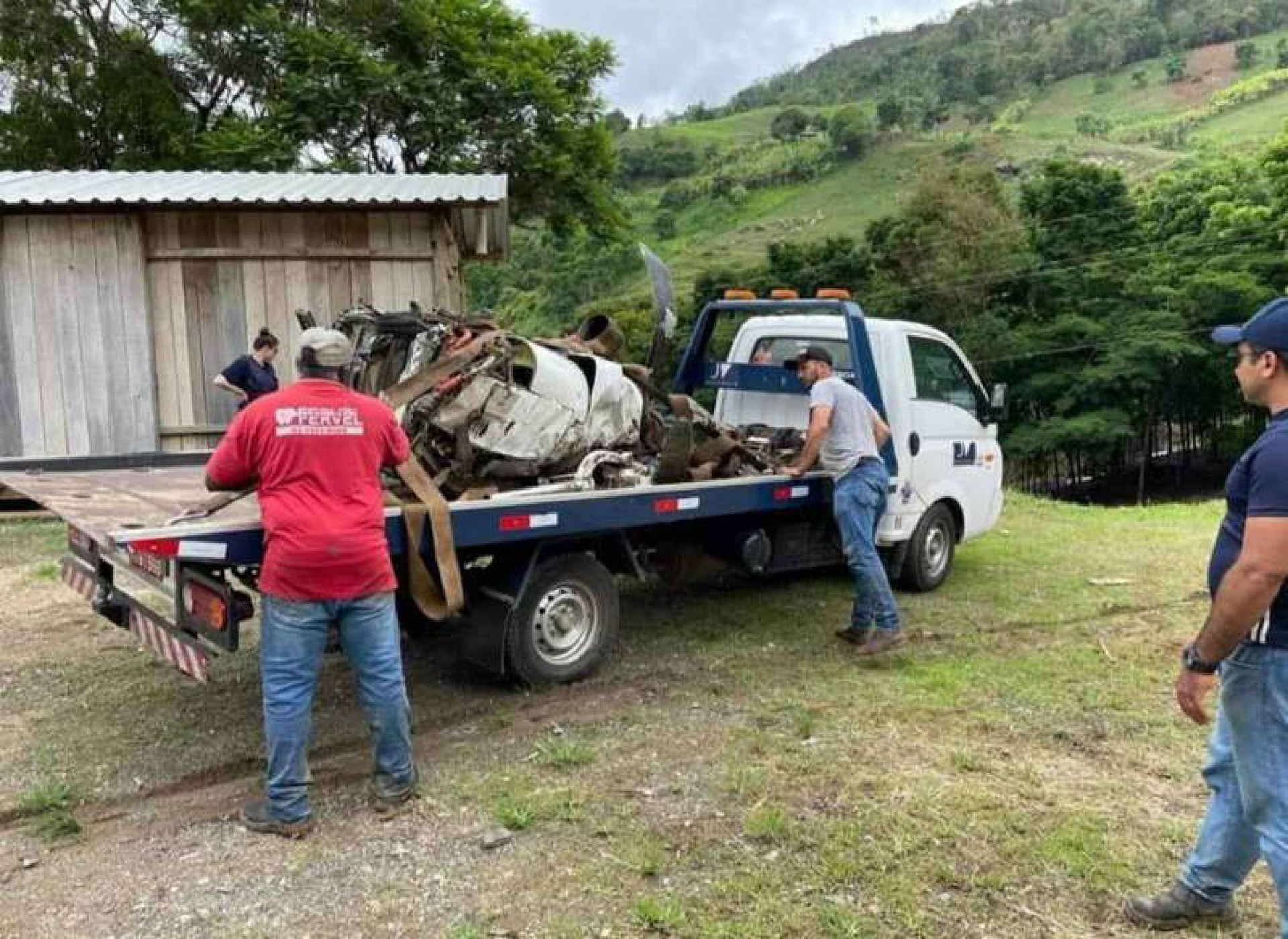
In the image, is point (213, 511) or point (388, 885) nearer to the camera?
point (388, 885)

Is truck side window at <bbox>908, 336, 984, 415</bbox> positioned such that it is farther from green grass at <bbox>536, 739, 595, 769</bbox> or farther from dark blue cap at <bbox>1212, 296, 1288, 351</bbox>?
dark blue cap at <bbox>1212, 296, 1288, 351</bbox>

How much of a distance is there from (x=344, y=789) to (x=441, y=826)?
1.82 feet

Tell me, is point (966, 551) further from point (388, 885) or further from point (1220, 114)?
point (1220, 114)

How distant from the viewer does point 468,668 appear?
5.68 metres

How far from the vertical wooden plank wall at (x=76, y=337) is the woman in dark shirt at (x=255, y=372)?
133 centimetres

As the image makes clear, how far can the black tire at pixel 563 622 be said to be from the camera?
5090 millimetres

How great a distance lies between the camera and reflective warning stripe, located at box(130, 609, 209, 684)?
4004 millimetres

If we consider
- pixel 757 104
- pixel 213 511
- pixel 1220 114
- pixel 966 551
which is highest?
pixel 757 104

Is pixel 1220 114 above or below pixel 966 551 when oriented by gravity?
above

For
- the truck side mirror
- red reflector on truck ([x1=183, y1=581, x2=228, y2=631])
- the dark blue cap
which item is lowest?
red reflector on truck ([x1=183, y1=581, x2=228, y2=631])

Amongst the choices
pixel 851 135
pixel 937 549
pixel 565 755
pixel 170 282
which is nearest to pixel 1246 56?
pixel 851 135

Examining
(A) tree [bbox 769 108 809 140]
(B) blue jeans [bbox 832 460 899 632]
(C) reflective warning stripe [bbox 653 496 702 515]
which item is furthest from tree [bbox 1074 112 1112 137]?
(C) reflective warning stripe [bbox 653 496 702 515]

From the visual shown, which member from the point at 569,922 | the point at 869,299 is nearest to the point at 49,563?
the point at 569,922

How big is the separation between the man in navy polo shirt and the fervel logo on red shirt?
111 inches
